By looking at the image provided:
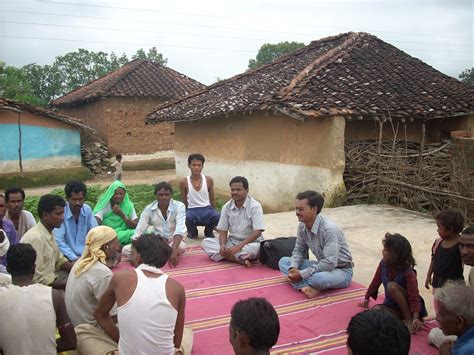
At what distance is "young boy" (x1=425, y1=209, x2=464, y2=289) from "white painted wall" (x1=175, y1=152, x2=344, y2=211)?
19.8ft

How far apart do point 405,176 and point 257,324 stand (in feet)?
26.5

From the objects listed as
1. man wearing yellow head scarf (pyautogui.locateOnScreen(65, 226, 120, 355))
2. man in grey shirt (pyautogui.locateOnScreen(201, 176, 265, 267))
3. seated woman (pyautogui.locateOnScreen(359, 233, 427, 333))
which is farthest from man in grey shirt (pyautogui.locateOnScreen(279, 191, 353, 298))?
man wearing yellow head scarf (pyautogui.locateOnScreen(65, 226, 120, 355))

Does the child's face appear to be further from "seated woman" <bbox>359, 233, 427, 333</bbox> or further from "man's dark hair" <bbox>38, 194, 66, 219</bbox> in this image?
"man's dark hair" <bbox>38, 194, 66, 219</bbox>

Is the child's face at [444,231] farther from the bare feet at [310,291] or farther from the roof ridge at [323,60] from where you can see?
the roof ridge at [323,60]

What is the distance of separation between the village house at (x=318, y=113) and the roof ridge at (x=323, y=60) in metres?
0.03

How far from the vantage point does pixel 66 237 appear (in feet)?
17.0

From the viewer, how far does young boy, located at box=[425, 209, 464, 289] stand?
3730mm

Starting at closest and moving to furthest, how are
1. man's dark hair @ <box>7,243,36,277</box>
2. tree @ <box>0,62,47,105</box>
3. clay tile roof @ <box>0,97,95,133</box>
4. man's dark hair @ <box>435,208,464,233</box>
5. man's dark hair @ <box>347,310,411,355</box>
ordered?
man's dark hair @ <box>347,310,411,355</box>
man's dark hair @ <box>7,243,36,277</box>
man's dark hair @ <box>435,208,464,233</box>
clay tile roof @ <box>0,97,95,133</box>
tree @ <box>0,62,47,105</box>

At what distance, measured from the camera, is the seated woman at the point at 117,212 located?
20.7 ft

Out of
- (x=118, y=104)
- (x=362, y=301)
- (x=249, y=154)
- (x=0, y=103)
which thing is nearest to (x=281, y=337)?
(x=362, y=301)

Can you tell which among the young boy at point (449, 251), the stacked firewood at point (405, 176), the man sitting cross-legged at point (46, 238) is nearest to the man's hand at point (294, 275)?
the young boy at point (449, 251)

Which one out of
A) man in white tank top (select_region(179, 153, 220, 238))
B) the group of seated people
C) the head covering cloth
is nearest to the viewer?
the group of seated people

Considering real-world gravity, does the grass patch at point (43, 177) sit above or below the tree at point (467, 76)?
below

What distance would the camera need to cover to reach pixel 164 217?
613 centimetres
